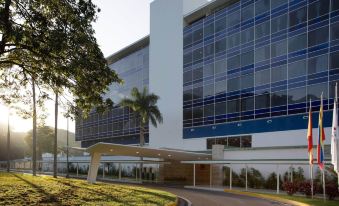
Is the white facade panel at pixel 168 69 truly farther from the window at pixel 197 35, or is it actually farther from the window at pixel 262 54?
the window at pixel 262 54

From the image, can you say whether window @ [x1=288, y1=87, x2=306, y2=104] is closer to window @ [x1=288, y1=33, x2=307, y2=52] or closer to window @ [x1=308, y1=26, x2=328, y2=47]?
window @ [x1=288, y1=33, x2=307, y2=52]

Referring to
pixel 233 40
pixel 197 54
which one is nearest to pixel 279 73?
pixel 233 40

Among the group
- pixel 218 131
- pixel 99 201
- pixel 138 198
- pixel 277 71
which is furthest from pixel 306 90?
pixel 99 201

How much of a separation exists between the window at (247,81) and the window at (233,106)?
2146 millimetres

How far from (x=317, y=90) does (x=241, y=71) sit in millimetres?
11710

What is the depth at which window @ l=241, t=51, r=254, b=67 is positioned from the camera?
5119 centimetres

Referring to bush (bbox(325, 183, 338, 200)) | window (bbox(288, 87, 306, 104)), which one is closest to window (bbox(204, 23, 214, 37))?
window (bbox(288, 87, 306, 104))

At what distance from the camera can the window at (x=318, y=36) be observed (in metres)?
42.8

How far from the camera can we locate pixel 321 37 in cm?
4312

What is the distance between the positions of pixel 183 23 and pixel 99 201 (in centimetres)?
4546

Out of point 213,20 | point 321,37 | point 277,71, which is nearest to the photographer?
point 321,37

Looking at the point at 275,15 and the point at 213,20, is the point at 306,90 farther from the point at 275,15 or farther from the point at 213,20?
the point at 213,20

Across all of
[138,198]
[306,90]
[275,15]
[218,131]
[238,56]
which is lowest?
[138,198]

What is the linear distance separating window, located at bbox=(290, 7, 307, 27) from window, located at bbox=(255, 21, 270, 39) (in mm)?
3544
